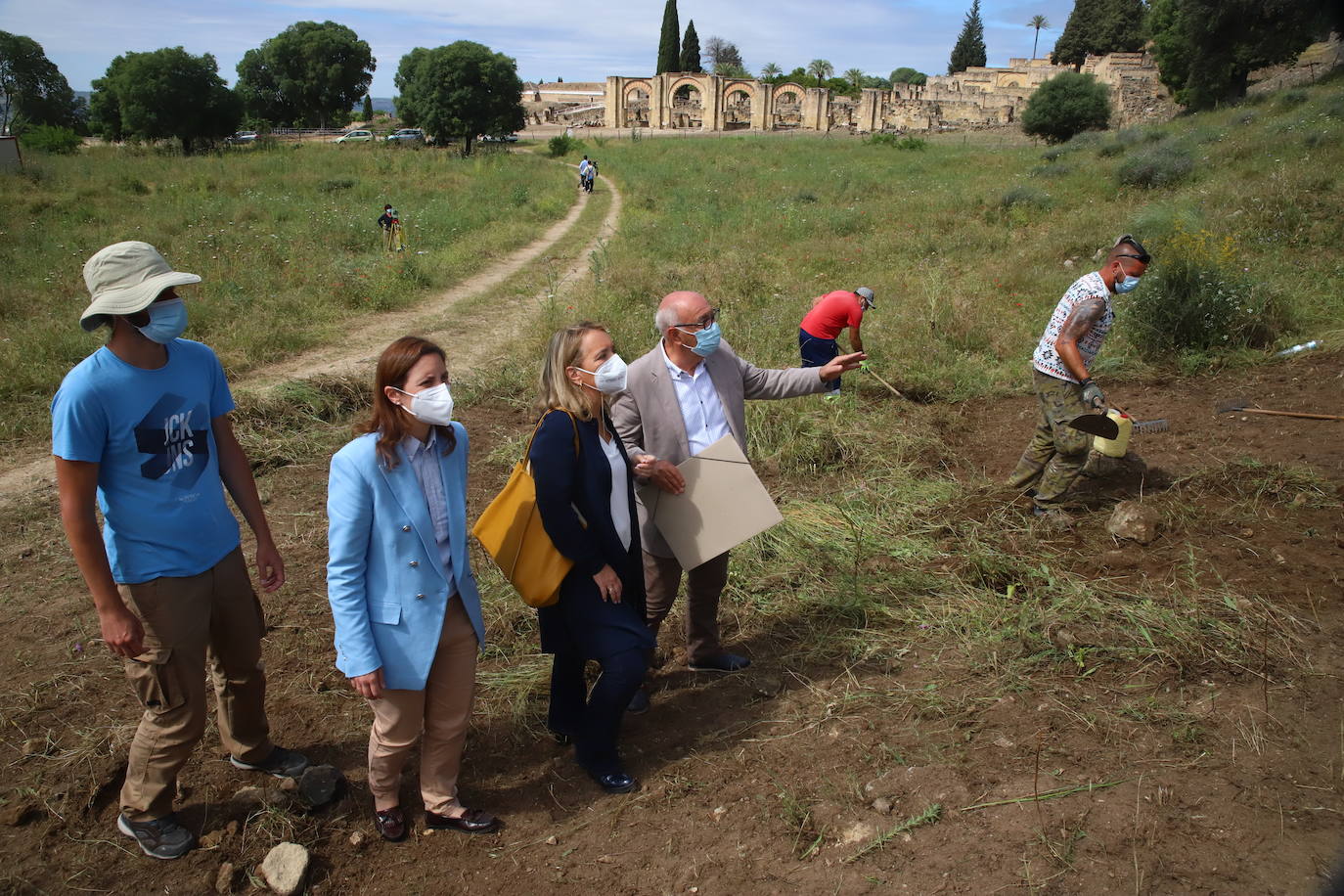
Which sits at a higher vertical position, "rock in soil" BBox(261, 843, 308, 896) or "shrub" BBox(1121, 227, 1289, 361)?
"shrub" BBox(1121, 227, 1289, 361)

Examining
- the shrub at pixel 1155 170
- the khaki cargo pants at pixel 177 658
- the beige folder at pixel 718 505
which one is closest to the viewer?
the khaki cargo pants at pixel 177 658

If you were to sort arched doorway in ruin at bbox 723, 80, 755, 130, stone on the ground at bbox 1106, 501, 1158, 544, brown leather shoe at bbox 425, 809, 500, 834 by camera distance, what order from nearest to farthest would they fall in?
brown leather shoe at bbox 425, 809, 500, 834, stone on the ground at bbox 1106, 501, 1158, 544, arched doorway in ruin at bbox 723, 80, 755, 130

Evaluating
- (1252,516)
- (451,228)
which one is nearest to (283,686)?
(1252,516)

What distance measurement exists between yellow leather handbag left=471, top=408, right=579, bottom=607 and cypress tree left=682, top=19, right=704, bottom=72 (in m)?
73.1

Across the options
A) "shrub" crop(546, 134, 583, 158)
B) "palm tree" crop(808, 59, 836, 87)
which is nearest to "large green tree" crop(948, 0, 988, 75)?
"palm tree" crop(808, 59, 836, 87)

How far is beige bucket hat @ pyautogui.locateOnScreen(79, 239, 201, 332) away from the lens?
7.34 feet

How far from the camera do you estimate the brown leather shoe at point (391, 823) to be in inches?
104

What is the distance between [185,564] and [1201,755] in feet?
10.7

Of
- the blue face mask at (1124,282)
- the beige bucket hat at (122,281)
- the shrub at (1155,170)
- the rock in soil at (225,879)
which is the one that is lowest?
the rock in soil at (225,879)

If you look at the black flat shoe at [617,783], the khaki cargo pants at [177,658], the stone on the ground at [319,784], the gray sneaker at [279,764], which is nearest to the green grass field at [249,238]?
the gray sneaker at [279,764]

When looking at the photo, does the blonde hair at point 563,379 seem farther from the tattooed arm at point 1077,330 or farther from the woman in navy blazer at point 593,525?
the tattooed arm at point 1077,330

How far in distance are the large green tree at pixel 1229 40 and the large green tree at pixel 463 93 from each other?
30583 millimetres

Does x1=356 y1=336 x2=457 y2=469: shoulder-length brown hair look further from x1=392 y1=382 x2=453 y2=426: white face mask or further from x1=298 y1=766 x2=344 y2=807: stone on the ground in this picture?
x1=298 y1=766 x2=344 y2=807: stone on the ground

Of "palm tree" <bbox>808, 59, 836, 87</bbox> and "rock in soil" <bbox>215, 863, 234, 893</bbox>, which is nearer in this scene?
"rock in soil" <bbox>215, 863, 234, 893</bbox>
